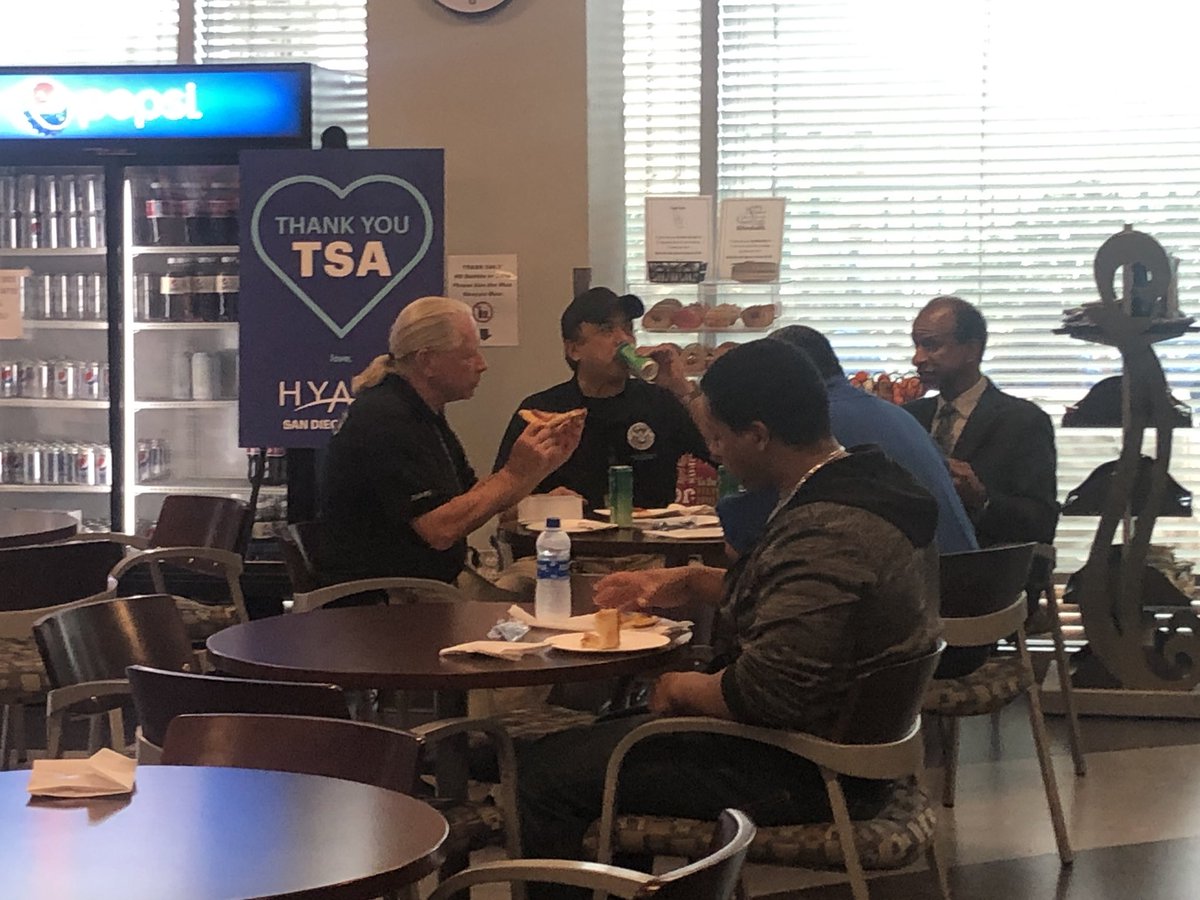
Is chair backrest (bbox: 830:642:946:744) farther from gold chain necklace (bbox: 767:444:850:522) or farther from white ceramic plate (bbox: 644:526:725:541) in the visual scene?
white ceramic plate (bbox: 644:526:725:541)

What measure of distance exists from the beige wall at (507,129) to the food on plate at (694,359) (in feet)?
2.11

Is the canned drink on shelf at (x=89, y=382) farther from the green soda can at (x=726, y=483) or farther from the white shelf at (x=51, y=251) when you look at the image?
the green soda can at (x=726, y=483)

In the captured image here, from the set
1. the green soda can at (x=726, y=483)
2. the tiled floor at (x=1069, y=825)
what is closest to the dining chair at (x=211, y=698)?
the tiled floor at (x=1069, y=825)

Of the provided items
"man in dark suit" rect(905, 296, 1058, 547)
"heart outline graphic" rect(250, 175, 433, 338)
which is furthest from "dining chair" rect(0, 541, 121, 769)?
"man in dark suit" rect(905, 296, 1058, 547)

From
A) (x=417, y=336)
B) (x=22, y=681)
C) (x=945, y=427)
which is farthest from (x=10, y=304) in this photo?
(x=945, y=427)

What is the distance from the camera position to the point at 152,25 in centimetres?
700

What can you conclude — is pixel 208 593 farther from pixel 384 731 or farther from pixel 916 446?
pixel 384 731

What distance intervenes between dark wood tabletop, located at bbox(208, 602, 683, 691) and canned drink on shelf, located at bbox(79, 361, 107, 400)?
3.61 metres

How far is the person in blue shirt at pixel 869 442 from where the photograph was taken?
3.60m

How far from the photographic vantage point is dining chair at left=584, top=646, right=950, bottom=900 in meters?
2.60

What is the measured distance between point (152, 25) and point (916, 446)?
15.4ft

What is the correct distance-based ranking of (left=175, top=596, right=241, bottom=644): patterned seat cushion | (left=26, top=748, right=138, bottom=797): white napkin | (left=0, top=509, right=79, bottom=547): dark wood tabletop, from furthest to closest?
1. (left=175, top=596, right=241, bottom=644): patterned seat cushion
2. (left=0, top=509, right=79, bottom=547): dark wood tabletop
3. (left=26, top=748, right=138, bottom=797): white napkin

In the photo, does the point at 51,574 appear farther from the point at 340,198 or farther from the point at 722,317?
the point at 722,317

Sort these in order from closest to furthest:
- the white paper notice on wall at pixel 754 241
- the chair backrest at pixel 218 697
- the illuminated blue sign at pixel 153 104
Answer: the chair backrest at pixel 218 697
the white paper notice on wall at pixel 754 241
the illuminated blue sign at pixel 153 104
